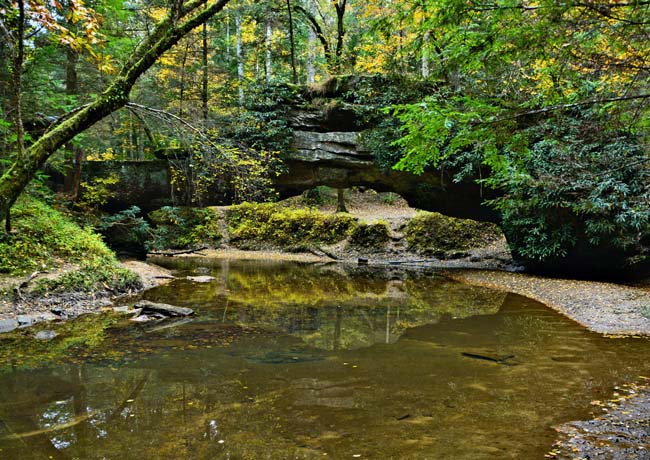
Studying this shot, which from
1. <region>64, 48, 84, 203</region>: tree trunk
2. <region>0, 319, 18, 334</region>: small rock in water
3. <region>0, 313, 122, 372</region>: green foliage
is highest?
<region>64, 48, 84, 203</region>: tree trunk

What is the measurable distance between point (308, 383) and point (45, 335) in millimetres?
5025

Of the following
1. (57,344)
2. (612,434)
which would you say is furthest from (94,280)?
(612,434)

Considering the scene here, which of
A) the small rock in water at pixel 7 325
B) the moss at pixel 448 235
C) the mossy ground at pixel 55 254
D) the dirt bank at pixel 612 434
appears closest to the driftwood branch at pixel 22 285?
the mossy ground at pixel 55 254

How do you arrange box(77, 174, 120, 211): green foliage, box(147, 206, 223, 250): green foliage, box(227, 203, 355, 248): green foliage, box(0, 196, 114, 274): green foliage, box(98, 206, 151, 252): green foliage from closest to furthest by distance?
box(0, 196, 114, 274): green foliage < box(98, 206, 151, 252): green foliage < box(77, 174, 120, 211): green foliage < box(227, 203, 355, 248): green foliage < box(147, 206, 223, 250): green foliage

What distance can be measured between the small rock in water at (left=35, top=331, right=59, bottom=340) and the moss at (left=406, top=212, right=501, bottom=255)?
15.3m

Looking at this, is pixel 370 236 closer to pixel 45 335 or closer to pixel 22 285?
pixel 22 285

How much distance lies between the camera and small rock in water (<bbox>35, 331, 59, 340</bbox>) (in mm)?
7286

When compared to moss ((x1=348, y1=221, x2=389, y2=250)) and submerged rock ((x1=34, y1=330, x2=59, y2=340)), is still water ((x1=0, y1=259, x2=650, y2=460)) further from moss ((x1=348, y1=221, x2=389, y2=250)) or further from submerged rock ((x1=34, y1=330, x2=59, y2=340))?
moss ((x1=348, y1=221, x2=389, y2=250))

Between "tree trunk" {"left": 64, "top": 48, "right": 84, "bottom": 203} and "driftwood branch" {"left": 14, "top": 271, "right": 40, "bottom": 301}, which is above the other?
"tree trunk" {"left": 64, "top": 48, "right": 84, "bottom": 203}

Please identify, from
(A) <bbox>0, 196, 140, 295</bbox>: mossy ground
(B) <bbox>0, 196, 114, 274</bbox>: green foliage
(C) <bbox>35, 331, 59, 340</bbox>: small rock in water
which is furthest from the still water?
(B) <bbox>0, 196, 114, 274</bbox>: green foliage

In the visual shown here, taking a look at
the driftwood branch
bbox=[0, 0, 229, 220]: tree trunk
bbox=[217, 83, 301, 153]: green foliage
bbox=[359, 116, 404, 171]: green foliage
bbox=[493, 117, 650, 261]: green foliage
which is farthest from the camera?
bbox=[217, 83, 301, 153]: green foliage

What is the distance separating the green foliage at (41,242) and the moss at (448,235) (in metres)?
13.3

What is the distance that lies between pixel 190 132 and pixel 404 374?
655 cm

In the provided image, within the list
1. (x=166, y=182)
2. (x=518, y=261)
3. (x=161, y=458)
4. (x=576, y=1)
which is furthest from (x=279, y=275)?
(x=576, y=1)
